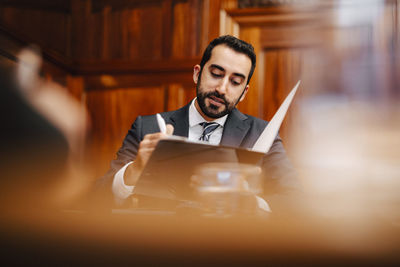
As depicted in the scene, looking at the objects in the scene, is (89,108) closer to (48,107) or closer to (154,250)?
(48,107)

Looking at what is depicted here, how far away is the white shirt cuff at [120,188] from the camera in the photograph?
40.0 inches

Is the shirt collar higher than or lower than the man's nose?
lower

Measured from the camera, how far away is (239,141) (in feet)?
4.20

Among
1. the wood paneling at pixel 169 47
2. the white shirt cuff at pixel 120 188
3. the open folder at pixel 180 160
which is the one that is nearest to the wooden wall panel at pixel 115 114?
the wood paneling at pixel 169 47

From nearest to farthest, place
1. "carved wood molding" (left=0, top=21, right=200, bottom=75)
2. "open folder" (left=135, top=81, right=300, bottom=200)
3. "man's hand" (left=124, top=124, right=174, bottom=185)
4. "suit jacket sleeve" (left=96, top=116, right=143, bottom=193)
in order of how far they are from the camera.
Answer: "open folder" (left=135, top=81, right=300, bottom=200) → "man's hand" (left=124, top=124, right=174, bottom=185) → "suit jacket sleeve" (left=96, top=116, right=143, bottom=193) → "carved wood molding" (left=0, top=21, right=200, bottom=75)

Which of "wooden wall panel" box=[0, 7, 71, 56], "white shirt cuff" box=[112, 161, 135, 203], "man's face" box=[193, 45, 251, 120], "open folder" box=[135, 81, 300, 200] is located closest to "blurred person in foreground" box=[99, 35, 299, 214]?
"man's face" box=[193, 45, 251, 120]

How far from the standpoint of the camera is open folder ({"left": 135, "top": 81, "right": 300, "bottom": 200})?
27.5 inches

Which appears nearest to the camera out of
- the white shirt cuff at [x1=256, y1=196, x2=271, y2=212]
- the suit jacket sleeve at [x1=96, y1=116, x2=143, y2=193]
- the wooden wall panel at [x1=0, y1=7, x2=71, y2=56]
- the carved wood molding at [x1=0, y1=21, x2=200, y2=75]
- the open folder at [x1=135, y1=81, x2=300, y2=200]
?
the open folder at [x1=135, y1=81, x2=300, y2=200]

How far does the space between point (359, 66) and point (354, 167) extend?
1.65 ft

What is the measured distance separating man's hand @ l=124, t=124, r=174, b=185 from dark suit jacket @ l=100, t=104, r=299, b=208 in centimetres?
26

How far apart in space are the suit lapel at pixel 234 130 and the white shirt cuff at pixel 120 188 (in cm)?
38

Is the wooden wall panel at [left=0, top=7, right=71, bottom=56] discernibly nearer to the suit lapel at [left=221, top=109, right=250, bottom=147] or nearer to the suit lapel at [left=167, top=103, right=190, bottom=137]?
the suit lapel at [left=167, top=103, right=190, bottom=137]

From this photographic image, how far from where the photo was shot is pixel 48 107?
79.7 inches

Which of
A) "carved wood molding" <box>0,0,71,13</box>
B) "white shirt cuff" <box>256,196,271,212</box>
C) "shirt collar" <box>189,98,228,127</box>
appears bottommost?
"white shirt cuff" <box>256,196,271,212</box>
